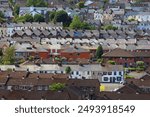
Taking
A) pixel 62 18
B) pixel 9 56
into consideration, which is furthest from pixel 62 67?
pixel 62 18

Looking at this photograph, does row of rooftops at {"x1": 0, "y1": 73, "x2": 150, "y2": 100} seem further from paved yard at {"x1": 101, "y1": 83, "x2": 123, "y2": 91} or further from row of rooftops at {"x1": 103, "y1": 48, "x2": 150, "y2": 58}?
row of rooftops at {"x1": 103, "y1": 48, "x2": 150, "y2": 58}

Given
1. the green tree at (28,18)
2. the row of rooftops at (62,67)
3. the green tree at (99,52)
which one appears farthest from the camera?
the green tree at (28,18)

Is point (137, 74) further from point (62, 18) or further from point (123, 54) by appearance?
point (62, 18)

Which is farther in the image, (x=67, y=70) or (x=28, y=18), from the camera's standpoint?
(x=28, y=18)

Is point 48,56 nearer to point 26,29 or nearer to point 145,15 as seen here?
point 26,29

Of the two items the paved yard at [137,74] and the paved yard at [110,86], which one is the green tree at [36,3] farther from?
the paved yard at [110,86]

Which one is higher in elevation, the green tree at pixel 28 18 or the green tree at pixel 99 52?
the green tree at pixel 28 18

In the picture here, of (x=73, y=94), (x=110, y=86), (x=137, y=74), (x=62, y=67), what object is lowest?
(x=110, y=86)

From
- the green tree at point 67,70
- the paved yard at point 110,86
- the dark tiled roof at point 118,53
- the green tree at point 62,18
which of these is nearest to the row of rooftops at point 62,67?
the green tree at point 67,70

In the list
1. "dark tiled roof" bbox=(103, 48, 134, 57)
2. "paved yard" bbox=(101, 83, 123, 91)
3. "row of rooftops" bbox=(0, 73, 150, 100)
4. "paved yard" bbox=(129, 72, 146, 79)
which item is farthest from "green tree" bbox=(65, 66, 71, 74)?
"dark tiled roof" bbox=(103, 48, 134, 57)

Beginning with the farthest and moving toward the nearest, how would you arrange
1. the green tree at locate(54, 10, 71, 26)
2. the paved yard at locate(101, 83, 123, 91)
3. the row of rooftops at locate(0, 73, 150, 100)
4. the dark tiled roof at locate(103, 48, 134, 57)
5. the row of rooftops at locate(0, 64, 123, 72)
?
the green tree at locate(54, 10, 71, 26)
the dark tiled roof at locate(103, 48, 134, 57)
the row of rooftops at locate(0, 64, 123, 72)
the paved yard at locate(101, 83, 123, 91)
the row of rooftops at locate(0, 73, 150, 100)

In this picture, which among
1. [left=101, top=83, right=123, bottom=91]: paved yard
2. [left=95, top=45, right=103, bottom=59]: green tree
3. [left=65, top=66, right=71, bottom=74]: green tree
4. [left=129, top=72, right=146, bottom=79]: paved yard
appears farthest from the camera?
[left=95, top=45, right=103, bottom=59]: green tree

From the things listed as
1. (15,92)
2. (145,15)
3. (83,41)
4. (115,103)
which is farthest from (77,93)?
(145,15)
